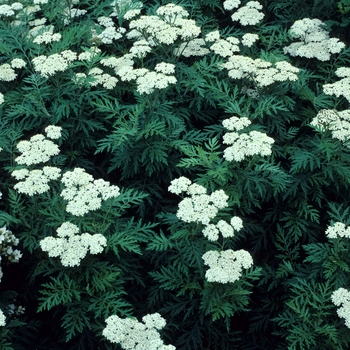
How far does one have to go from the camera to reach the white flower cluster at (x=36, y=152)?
4.73m

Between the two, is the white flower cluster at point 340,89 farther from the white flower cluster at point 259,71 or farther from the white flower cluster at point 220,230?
the white flower cluster at point 220,230

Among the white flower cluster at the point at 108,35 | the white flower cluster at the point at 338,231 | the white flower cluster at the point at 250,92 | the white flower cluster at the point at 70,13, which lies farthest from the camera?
the white flower cluster at the point at 70,13

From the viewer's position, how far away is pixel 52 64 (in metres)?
5.42

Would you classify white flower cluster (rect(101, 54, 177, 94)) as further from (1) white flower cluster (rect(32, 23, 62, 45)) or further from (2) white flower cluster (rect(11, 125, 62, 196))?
(2) white flower cluster (rect(11, 125, 62, 196))

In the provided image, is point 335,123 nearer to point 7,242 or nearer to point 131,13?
point 131,13

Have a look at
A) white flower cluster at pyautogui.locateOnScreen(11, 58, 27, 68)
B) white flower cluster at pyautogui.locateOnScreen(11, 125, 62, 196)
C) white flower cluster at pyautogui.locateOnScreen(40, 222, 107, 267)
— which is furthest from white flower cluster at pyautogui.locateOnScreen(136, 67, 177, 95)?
white flower cluster at pyautogui.locateOnScreen(40, 222, 107, 267)

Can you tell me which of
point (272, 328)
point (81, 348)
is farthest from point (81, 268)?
point (272, 328)

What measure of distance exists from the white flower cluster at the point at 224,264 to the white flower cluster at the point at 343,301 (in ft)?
2.61

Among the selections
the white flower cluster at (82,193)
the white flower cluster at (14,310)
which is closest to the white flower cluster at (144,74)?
the white flower cluster at (82,193)

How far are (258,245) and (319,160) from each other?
1135 millimetres

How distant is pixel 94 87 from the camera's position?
5992mm

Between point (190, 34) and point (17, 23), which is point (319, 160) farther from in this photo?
point (17, 23)

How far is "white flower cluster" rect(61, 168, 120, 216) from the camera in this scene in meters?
4.24

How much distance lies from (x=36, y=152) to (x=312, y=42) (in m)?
3.73
